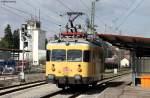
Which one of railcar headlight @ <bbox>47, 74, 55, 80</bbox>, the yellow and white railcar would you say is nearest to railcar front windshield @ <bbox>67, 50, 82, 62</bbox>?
the yellow and white railcar

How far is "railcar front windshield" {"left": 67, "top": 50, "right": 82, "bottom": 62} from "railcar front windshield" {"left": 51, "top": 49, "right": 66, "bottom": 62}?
284 millimetres

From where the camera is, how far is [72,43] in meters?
27.7

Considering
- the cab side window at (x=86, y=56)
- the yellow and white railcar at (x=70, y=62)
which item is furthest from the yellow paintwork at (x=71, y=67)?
the cab side window at (x=86, y=56)

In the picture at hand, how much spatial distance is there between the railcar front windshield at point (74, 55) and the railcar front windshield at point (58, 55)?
28 cm

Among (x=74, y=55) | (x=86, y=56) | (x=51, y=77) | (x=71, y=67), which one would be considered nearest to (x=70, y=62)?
(x=71, y=67)

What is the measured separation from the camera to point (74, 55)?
27453 mm

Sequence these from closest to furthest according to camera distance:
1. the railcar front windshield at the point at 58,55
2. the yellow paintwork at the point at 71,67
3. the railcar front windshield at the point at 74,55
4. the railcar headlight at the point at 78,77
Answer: the railcar headlight at the point at 78,77, the yellow paintwork at the point at 71,67, the railcar front windshield at the point at 74,55, the railcar front windshield at the point at 58,55

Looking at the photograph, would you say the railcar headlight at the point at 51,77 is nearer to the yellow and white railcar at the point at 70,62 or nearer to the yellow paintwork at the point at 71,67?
the yellow and white railcar at the point at 70,62

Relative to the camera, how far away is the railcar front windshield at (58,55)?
2764 cm

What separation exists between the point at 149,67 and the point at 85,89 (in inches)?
164

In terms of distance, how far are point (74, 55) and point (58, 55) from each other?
36.9 inches

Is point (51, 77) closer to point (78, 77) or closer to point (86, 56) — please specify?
point (78, 77)

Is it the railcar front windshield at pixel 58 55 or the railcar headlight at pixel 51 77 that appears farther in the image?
the railcar front windshield at pixel 58 55

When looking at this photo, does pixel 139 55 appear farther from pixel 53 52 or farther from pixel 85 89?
pixel 53 52
